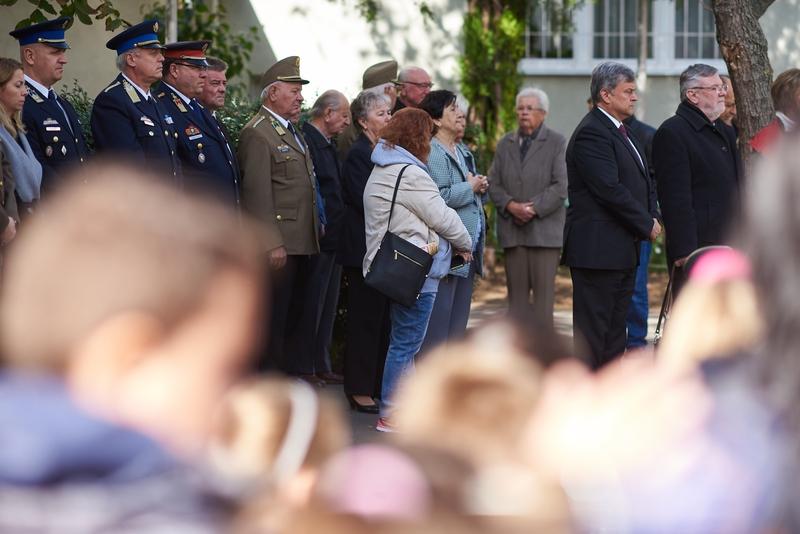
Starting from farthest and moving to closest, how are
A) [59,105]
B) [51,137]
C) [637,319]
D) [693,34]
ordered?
[693,34]
[637,319]
[59,105]
[51,137]

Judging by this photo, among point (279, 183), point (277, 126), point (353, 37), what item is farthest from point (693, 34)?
point (279, 183)

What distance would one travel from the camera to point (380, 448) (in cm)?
191

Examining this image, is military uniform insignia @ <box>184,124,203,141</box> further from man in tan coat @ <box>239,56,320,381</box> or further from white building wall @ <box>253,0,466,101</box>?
white building wall @ <box>253,0,466,101</box>

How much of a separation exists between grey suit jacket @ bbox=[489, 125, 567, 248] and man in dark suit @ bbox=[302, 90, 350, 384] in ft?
4.68

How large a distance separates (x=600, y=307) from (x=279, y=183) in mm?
2006

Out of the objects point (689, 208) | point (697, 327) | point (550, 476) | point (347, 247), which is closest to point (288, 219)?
point (347, 247)

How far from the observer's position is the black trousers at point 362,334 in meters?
7.79

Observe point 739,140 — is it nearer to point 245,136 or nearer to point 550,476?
point 245,136

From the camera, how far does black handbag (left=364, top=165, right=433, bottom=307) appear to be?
6914 mm

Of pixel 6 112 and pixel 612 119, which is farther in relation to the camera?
pixel 612 119

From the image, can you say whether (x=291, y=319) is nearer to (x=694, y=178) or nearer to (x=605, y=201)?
(x=605, y=201)

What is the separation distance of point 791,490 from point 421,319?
196 inches

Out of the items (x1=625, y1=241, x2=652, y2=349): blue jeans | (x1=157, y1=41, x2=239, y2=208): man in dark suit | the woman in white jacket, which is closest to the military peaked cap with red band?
(x1=157, y1=41, x2=239, y2=208): man in dark suit

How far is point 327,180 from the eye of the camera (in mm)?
8516
